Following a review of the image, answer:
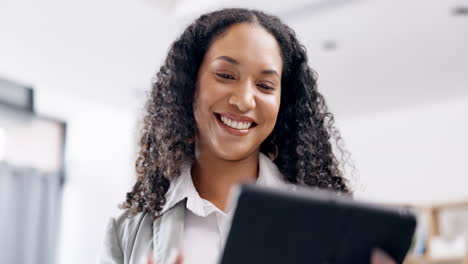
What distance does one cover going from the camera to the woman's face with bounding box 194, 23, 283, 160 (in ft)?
3.53

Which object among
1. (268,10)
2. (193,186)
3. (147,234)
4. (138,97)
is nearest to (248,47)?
(193,186)

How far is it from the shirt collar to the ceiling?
7.97ft

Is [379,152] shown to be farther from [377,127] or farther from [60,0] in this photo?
[60,0]

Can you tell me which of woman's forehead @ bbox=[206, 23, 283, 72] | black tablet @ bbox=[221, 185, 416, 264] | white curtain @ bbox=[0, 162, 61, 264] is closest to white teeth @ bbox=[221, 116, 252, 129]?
woman's forehead @ bbox=[206, 23, 283, 72]

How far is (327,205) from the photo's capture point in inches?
28.9

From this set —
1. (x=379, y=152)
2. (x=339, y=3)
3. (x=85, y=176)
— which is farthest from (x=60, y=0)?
(x=379, y=152)

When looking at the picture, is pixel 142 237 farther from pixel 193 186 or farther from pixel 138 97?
pixel 138 97

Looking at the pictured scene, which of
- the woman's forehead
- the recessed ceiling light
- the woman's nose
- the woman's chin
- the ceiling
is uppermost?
the recessed ceiling light

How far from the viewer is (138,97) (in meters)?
4.99

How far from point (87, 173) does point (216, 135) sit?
4242 mm

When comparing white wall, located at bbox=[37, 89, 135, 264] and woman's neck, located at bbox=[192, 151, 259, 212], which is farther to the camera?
white wall, located at bbox=[37, 89, 135, 264]

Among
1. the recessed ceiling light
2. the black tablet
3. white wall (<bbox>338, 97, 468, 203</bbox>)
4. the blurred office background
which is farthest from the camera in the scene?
white wall (<bbox>338, 97, 468, 203</bbox>)

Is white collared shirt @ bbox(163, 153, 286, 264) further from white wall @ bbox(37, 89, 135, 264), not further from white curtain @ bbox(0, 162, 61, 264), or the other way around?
white wall @ bbox(37, 89, 135, 264)

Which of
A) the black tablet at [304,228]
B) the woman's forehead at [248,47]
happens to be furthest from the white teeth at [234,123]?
the black tablet at [304,228]
